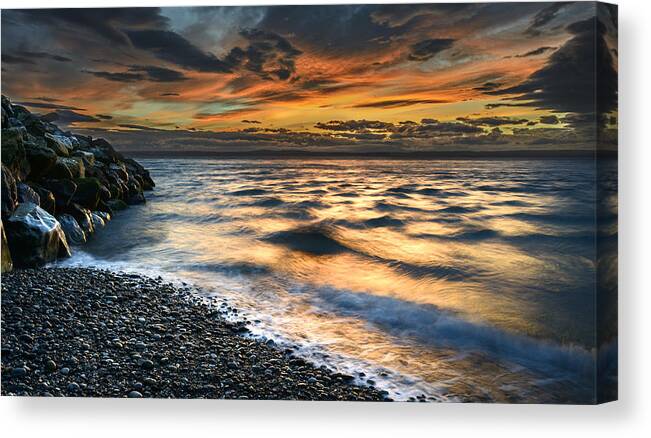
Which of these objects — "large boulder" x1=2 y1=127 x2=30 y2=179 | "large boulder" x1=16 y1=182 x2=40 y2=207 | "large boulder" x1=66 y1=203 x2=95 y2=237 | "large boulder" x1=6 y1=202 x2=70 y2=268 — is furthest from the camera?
"large boulder" x1=66 y1=203 x2=95 y2=237

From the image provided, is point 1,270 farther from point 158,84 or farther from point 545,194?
point 545,194

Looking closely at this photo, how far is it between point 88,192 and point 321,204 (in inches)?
84.5

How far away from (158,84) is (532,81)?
8.31ft

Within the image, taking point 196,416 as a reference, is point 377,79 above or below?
above

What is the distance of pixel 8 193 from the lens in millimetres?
4012

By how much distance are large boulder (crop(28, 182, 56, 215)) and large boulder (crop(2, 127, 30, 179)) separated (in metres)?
0.15

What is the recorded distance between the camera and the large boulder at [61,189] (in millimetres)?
4545

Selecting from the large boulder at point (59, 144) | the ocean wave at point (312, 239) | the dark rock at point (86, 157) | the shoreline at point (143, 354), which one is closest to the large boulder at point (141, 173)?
the dark rock at point (86, 157)

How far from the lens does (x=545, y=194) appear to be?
362 centimetres

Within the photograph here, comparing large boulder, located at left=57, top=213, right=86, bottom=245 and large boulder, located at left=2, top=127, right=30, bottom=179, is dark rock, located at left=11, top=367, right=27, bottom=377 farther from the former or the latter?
large boulder, located at left=2, top=127, right=30, bottom=179

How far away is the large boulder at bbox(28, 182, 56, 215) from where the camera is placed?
172 inches

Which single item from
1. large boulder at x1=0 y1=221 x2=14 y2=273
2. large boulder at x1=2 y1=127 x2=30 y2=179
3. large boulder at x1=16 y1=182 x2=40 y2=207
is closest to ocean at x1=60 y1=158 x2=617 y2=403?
large boulder at x1=0 y1=221 x2=14 y2=273

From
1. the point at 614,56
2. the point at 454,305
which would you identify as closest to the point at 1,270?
the point at 454,305

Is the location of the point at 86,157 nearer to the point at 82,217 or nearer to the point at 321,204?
the point at 82,217
